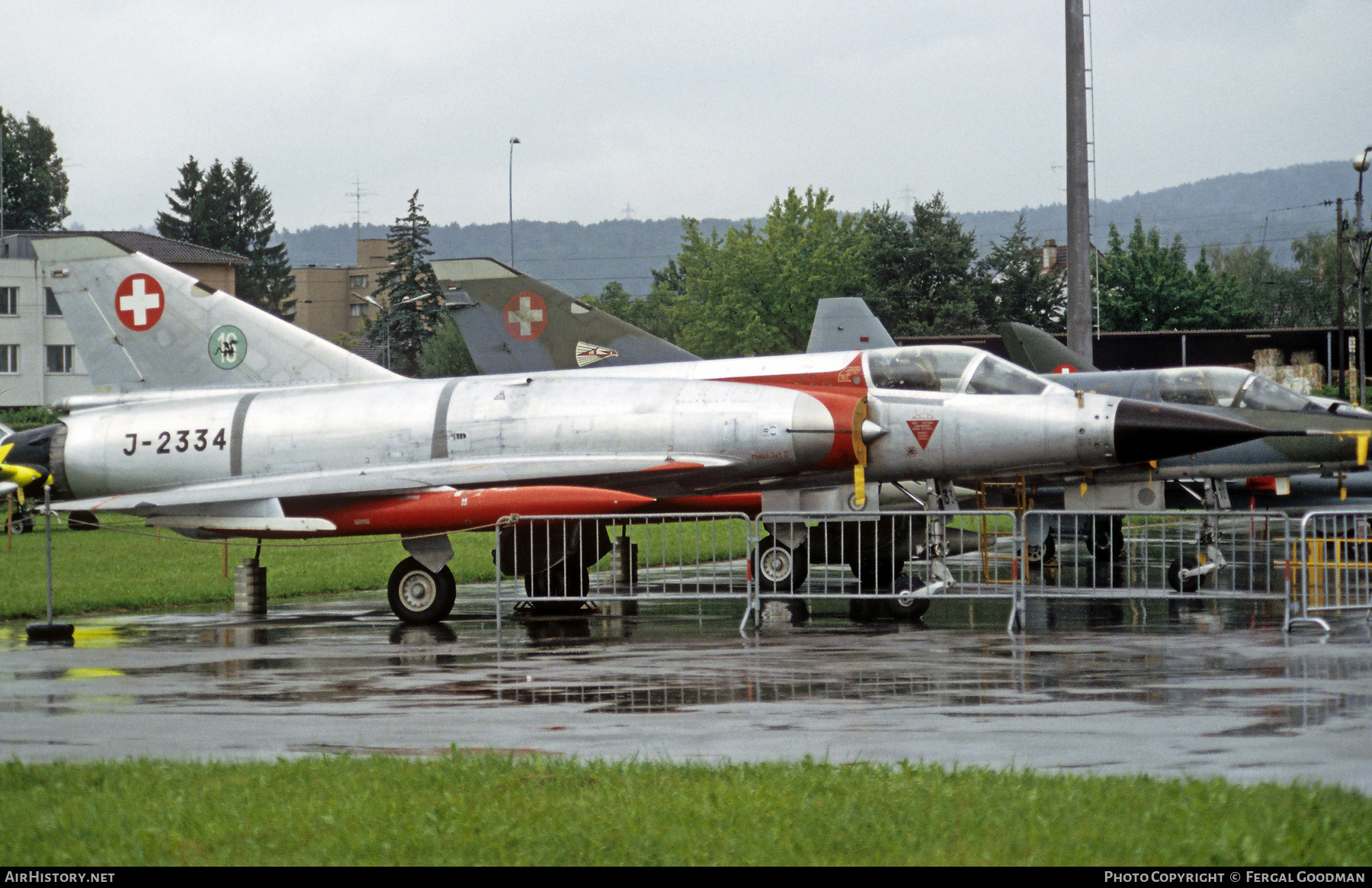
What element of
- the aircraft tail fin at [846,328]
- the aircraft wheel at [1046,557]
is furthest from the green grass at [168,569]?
the aircraft wheel at [1046,557]

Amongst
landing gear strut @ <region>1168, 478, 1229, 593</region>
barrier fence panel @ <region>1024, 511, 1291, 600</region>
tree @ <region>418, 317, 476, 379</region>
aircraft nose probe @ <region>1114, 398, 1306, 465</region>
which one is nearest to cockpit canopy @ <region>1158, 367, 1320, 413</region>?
landing gear strut @ <region>1168, 478, 1229, 593</region>

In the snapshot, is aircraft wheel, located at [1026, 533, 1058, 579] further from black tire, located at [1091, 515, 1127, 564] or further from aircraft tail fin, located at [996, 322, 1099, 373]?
aircraft tail fin, located at [996, 322, 1099, 373]

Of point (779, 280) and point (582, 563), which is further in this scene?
point (779, 280)

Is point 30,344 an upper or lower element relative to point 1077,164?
upper

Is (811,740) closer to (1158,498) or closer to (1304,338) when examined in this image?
(1158,498)

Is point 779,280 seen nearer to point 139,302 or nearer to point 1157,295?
point 1157,295

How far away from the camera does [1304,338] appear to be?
152ft

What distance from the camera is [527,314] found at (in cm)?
1769

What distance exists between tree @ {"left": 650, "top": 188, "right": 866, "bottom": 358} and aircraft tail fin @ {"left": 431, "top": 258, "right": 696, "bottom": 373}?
54189mm

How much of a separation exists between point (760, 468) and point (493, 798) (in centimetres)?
856

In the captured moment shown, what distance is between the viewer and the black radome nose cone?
1308 cm

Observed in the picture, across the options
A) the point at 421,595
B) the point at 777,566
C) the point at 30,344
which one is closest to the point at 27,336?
the point at 30,344

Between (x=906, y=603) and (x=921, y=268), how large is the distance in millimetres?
55987

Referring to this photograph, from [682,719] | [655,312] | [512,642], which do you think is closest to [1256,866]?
[682,719]
